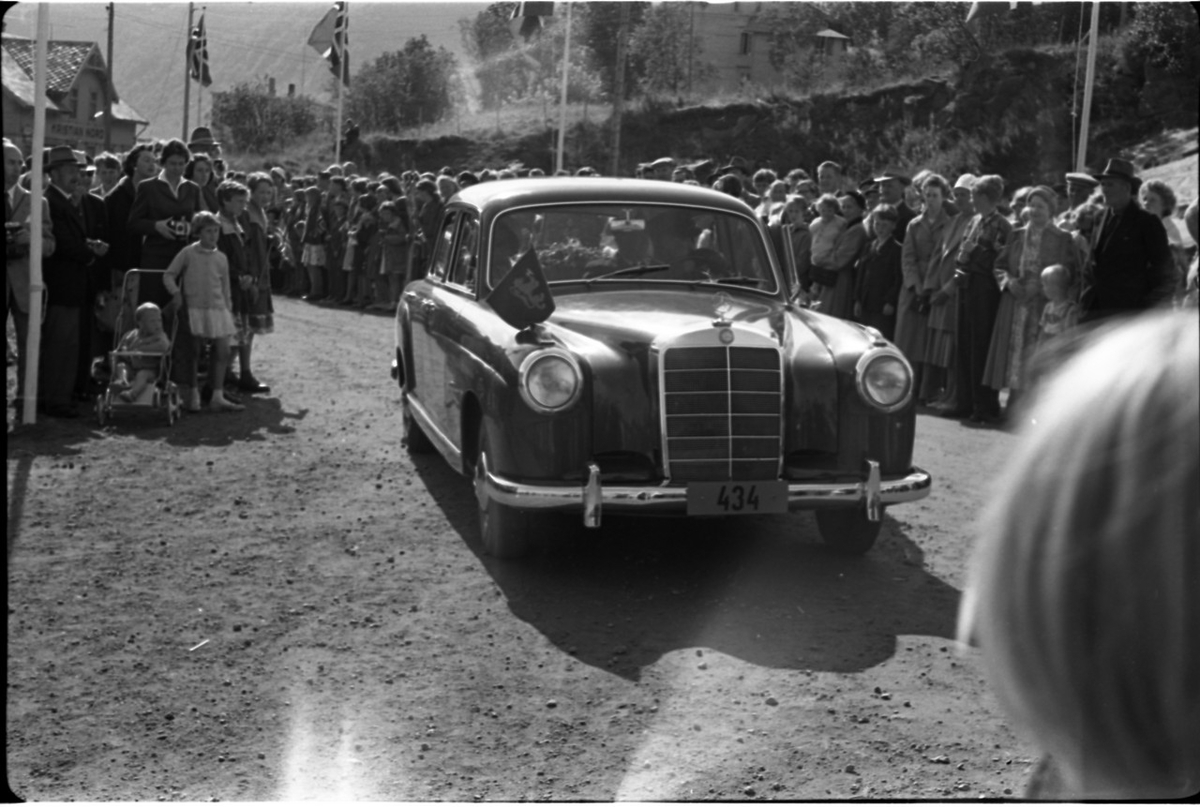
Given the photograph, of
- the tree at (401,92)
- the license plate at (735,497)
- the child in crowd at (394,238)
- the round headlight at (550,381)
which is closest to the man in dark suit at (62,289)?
the round headlight at (550,381)

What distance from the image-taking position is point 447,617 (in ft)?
17.1

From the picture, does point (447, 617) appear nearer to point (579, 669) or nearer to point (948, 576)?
point (579, 669)

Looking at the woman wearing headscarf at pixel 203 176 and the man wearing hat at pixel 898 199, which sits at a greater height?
the man wearing hat at pixel 898 199

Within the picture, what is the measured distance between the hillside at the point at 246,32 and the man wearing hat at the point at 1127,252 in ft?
13.6

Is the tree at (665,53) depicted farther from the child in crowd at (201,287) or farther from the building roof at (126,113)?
the building roof at (126,113)

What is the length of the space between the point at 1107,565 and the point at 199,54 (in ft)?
Result: 59.4

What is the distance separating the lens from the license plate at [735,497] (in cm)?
555

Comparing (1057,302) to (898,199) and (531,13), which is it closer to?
(898,199)

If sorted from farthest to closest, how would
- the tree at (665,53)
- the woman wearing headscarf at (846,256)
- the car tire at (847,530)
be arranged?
the tree at (665,53) < the woman wearing headscarf at (846,256) < the car tire at (847,530)

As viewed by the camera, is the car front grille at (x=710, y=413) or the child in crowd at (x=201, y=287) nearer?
the car front grille at (x=710, y=413)

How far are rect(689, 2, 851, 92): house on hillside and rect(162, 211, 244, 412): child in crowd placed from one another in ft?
12.7

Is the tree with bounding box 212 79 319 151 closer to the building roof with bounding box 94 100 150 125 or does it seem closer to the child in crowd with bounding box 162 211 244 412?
the child in crowd with bounding box 162 211 244 412

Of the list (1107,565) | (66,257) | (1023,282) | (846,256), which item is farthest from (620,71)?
(1107,565)

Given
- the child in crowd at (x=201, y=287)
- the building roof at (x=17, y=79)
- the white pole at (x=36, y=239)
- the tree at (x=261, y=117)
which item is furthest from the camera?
the tree at (x=261, y=117)
